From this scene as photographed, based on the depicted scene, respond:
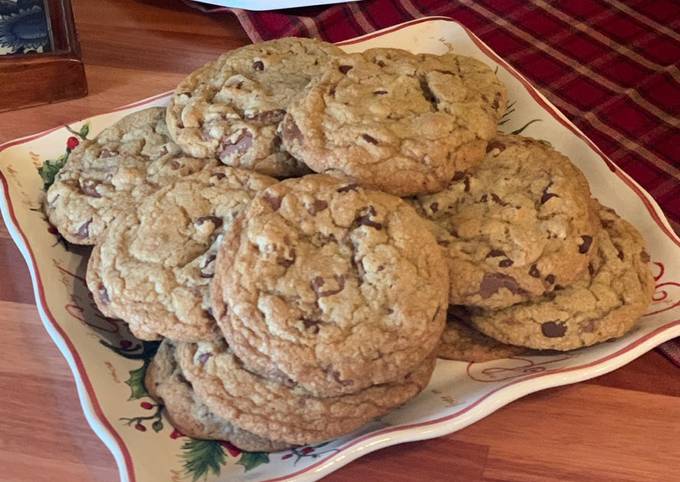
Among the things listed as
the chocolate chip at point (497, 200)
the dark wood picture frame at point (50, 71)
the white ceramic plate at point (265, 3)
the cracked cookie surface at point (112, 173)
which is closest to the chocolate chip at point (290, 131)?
the cracked cookie surface at point (112, 173)

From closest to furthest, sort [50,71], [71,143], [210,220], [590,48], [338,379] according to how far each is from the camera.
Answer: [338,379], [210,220], [71,143], [50,71], [590,48]

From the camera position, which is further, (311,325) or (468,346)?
(468,346)

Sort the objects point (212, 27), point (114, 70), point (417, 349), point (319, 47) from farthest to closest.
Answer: point (212, 27) → point (114, 70) → point (319, 47) → point (417, 349)

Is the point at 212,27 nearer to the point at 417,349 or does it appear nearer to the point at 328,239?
the point at 328,239

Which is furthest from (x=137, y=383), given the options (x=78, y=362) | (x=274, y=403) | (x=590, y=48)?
(x=590, y=48)

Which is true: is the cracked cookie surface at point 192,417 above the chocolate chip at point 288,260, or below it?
below

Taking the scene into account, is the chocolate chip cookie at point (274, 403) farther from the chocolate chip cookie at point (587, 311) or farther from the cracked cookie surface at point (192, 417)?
the chocolate chip cookie at point (587, 311)

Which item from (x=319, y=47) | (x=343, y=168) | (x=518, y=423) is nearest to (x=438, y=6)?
(x=319, y=47)

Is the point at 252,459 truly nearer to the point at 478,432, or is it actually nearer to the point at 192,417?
the point at 192,417
